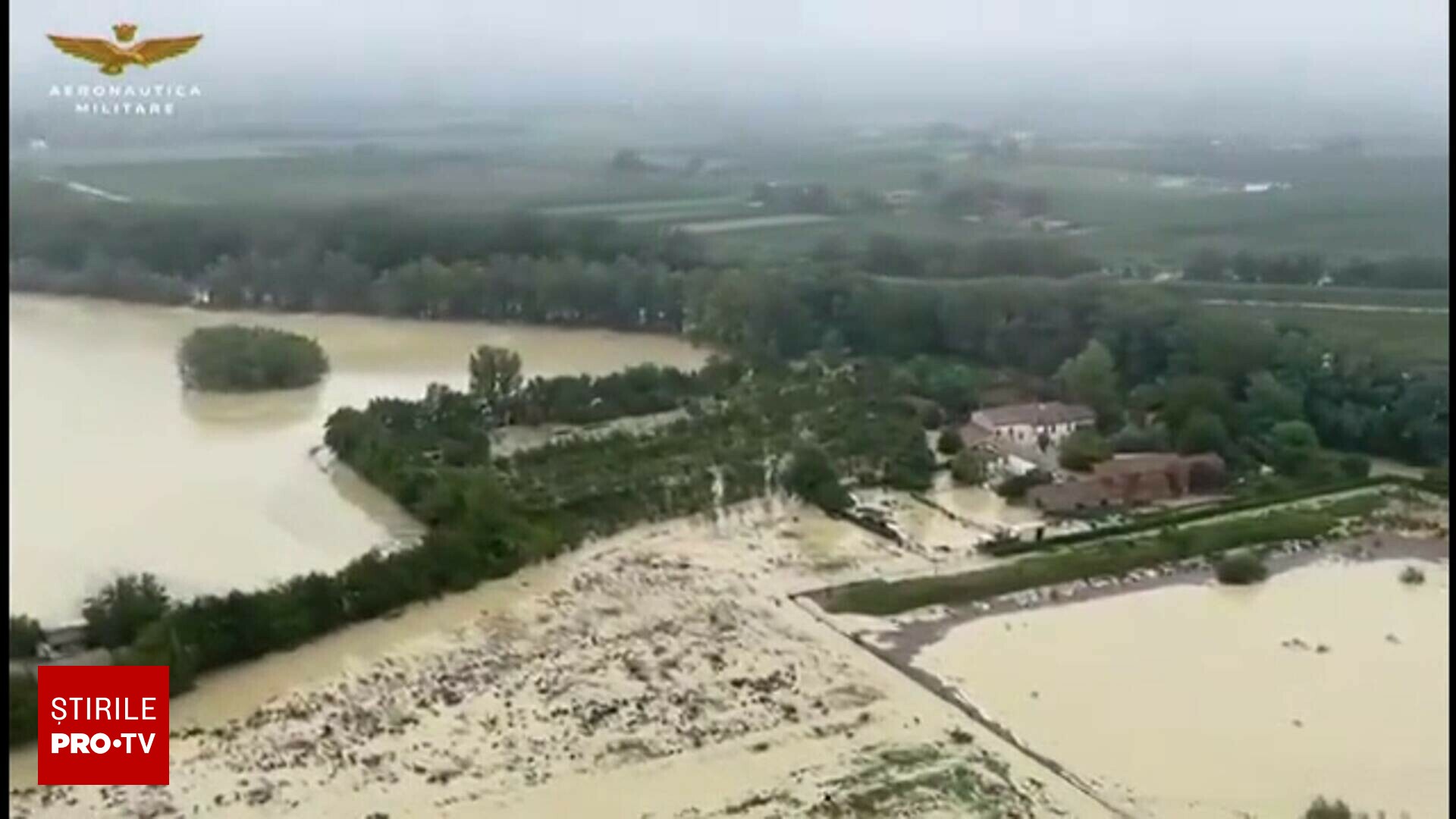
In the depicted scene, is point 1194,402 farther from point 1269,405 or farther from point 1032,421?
point 1032,421

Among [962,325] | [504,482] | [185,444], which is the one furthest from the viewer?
[962,325]

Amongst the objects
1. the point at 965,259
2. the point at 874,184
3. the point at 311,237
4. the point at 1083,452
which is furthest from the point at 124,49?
the point at 874,184

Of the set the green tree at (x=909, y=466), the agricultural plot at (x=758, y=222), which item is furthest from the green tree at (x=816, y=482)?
the agricultural plot at (x=758, y=222)

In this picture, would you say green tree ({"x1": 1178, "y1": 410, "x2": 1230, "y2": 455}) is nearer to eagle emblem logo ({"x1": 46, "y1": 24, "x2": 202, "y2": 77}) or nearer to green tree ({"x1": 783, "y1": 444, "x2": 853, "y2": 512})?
green tree ({"x1": 783, "y1": 444, "x2": 853, "y2": 512})

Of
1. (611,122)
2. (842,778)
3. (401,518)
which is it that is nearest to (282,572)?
(401,518)

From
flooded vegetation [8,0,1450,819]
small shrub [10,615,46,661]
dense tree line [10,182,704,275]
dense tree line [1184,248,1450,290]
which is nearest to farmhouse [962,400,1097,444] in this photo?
flooded vegetation [8,0,1450,819]

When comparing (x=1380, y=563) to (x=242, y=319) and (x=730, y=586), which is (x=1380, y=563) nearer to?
(x=730, y=586)
